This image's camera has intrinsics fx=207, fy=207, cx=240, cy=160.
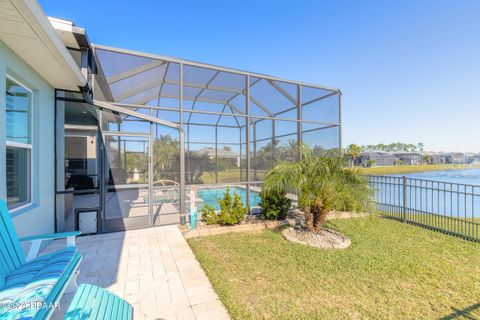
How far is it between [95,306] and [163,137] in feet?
12.7

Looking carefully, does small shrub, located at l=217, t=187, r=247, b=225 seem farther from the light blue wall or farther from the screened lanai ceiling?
the light blue wall

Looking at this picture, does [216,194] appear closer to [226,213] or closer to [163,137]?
[226,213]

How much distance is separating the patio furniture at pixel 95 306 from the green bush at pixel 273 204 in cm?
372

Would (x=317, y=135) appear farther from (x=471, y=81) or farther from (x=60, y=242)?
(x=471, y=81)

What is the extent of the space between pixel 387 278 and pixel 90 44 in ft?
21.5

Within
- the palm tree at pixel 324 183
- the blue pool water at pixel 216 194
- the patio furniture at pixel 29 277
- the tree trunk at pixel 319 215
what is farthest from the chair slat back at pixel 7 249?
the tree trunk at pixel 319 215

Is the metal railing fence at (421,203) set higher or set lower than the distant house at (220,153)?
lower

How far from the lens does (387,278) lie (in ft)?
9.34

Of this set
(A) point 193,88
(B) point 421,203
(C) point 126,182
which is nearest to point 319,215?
(B) point 421,203

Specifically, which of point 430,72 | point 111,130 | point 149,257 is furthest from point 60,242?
point 430,72

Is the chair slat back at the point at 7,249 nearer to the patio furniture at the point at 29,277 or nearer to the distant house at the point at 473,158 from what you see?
the patio furniture at the point at 29,277

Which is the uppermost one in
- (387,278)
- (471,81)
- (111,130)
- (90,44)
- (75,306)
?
(471,81)

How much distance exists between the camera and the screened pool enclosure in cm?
443

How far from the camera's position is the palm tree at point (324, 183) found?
3.96 metres
